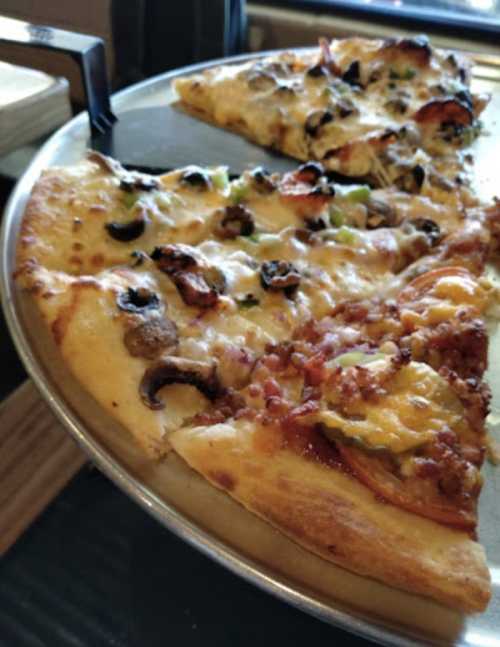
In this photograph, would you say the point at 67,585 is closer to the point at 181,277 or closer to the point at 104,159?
the point at 181,277

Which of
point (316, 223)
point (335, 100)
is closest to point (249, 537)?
point (316, 223)

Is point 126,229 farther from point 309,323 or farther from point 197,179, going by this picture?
point 309,323

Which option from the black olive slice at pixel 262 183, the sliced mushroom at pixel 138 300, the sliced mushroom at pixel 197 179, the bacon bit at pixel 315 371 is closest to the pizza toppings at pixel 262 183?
the black olive slice at pixel 262 183

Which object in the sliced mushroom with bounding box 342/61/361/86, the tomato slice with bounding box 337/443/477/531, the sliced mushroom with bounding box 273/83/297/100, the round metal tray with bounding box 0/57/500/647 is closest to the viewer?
the round metal tray with bounding box 0/57/500/647

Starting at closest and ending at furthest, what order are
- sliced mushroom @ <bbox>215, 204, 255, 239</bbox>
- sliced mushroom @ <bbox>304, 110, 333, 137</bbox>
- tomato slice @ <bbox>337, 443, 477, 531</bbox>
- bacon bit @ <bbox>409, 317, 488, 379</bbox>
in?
tomato slice @ <bbox>337, 443, 477, 531</bbox>
bacon bit @ <bbox>409, 317, 488, 379</bbox>
sliced mushroom @ <bbox>215, 204, 255, 239</bbox>
sliced mushroom @ <bbox>304, 110, 333, 137</bbox>

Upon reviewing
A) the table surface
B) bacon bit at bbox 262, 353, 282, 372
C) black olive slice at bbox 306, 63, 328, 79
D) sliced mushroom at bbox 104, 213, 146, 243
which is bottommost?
the table surface

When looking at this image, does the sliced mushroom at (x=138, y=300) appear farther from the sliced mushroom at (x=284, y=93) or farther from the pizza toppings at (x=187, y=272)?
the sliced mushroom at (x=284, y=93)

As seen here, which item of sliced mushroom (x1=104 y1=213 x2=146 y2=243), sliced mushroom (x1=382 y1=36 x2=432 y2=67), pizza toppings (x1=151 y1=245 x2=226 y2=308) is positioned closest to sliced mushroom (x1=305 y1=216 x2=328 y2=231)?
pizza toppings (x1=151 y1=245 x2=226 y2=308)

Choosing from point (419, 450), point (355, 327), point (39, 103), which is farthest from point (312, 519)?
point (39, 103)

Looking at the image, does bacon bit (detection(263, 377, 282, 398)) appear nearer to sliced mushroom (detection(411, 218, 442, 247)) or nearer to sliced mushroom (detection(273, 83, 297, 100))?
sliced mushroom (detection(411, 218, 442, 247))
